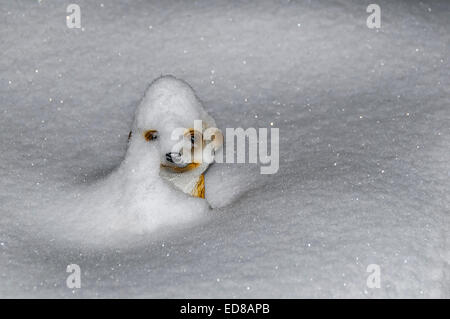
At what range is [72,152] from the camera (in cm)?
221

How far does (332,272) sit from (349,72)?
1.07 metres

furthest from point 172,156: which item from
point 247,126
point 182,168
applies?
point 247,126

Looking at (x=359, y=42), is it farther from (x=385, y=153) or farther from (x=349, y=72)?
(x=385, y=153)

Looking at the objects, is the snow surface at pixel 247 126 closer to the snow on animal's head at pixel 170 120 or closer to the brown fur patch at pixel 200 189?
the brown fur patch at pixel 200 189

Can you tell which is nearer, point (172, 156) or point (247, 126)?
point (172, 156)

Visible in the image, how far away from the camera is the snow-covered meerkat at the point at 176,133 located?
200 centimetres

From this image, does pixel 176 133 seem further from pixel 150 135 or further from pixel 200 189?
pixel 200 189

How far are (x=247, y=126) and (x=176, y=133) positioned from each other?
0.36 meters

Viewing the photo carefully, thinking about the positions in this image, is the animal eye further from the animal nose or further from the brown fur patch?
the brown fur patch

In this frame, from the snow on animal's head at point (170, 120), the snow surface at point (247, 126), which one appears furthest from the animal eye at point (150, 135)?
the snow surface at point (247, 126)

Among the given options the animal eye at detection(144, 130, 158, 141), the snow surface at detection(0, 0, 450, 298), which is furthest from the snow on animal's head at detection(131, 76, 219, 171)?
the snow surface at detection(0, 0, 450, 298)

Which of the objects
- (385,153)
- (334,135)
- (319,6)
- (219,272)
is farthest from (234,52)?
(219,272)

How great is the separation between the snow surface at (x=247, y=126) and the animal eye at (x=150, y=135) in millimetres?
170

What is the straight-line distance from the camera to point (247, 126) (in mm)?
2264
